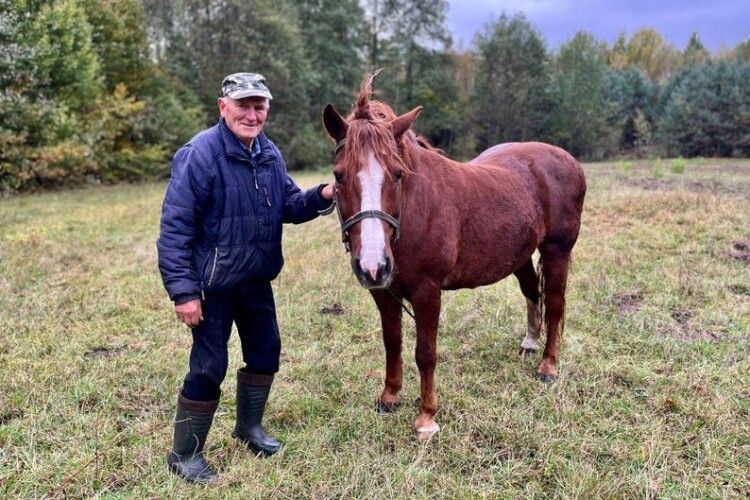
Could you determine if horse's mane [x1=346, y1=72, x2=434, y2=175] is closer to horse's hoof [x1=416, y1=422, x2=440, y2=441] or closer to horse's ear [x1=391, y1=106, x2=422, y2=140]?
horse's ear [x1=391, y1=106, x2=422, y2=140]

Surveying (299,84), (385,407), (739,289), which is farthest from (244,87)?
(299,84)

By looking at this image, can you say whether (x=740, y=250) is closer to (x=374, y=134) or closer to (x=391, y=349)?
(x=391, y=349)

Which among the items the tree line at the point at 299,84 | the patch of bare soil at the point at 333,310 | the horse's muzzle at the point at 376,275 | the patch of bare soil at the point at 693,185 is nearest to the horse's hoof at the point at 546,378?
the horse's muzzle at the point at 376,275

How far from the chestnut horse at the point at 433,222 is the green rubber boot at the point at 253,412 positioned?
83 centimetres

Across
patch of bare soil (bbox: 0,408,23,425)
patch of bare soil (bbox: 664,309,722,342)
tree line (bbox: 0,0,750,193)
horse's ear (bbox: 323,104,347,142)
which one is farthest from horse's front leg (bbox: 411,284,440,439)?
tree line (bbox: 0,0,750,193)

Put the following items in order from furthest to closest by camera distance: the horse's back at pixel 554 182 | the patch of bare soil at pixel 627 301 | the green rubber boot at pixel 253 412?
the patch of bare soil at pixel 627 301 < the horse's back at pixel 554 182 < the green rubber boot at pixel 253 412

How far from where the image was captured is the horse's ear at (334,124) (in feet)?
8.89

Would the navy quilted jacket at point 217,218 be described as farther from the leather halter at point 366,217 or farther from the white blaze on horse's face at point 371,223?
the white blaze on horse's face at point 371,223

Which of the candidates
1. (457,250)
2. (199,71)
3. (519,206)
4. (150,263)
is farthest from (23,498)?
(199,71)

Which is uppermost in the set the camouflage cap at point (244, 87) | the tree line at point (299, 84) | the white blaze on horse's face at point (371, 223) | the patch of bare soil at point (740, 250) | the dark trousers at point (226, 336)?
the tree line at point (299, 84)

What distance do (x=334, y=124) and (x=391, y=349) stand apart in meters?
1.54

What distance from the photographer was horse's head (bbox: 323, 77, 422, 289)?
96.9 inches

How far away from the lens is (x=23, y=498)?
246 centimetres

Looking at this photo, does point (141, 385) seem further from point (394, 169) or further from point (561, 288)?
point (561, 288)
